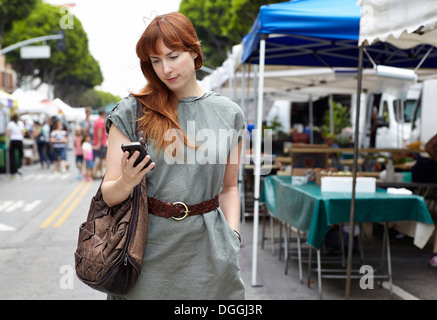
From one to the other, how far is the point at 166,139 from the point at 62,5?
62174mm

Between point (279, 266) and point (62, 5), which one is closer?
point (279, 266)

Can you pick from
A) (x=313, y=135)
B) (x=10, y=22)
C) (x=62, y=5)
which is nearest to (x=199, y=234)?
(x=313, y=135)

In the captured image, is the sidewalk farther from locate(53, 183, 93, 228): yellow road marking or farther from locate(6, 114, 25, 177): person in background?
locate(6, 114, 25, 177): person in background

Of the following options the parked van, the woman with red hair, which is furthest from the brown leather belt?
the parked van

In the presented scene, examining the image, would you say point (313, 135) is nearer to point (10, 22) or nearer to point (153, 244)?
point (153, 244)

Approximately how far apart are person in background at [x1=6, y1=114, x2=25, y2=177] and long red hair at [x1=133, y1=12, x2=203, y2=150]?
647 inches

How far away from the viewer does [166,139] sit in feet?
6.75

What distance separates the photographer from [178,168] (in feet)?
6.79

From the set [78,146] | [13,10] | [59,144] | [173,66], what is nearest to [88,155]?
[78,146]

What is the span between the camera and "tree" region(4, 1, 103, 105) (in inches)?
2016

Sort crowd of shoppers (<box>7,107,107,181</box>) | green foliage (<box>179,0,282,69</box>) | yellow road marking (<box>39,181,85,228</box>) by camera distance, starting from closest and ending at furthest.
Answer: yellow road marking (<box>39,181,85,228</box>)
crowd of shoppers (<box>7,107,107,181</box>)
green foliage (<box>179,0,282,69</box>)

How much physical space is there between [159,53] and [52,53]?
58230 mm

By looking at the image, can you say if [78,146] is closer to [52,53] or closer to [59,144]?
[59,144]

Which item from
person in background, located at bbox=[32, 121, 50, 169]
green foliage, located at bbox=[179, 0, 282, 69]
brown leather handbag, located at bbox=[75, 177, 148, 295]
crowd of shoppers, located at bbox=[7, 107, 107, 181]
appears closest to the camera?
brown leather handbag, located at bbox=[75, 177, 148, 295]
